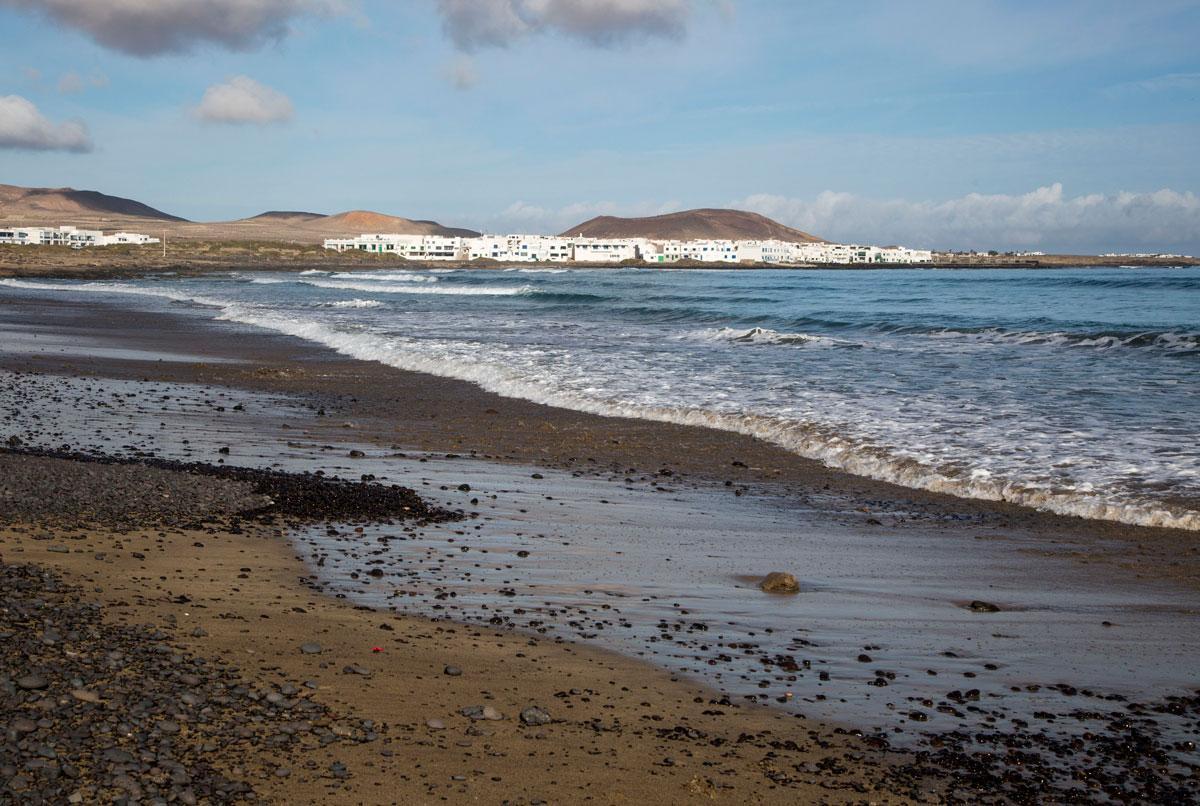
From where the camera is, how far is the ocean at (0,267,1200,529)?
9.38m

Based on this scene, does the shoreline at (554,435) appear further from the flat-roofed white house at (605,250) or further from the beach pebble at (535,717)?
the flat-roofed white house at (605,250)

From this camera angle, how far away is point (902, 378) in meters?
16.4

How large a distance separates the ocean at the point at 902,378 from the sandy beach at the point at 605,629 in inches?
30.4

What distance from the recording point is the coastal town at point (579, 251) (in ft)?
611

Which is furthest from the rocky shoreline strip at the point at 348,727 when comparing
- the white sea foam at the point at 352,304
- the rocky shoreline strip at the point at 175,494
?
the white sea foam at the point at 352,304

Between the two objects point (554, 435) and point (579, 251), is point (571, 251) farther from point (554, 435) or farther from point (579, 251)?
point (554, 435)

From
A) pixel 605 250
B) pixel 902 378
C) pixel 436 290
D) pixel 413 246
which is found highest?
pixel 605 250

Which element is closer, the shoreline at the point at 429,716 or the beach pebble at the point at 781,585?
the shoreline at the point at 429,716

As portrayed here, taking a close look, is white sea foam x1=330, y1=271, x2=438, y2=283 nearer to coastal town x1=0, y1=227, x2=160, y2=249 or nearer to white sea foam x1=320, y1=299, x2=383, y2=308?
white sea foam x1=320, y1=299, x2=383, y2=308

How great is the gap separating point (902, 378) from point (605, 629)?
12222 millimetres

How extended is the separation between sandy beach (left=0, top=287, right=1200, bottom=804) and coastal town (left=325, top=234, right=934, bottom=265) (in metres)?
173

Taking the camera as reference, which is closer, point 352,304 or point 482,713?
point 482,713

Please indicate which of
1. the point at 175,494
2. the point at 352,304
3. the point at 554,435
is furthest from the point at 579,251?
the point at 175,494

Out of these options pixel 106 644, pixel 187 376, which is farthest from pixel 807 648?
pixel 187 376
